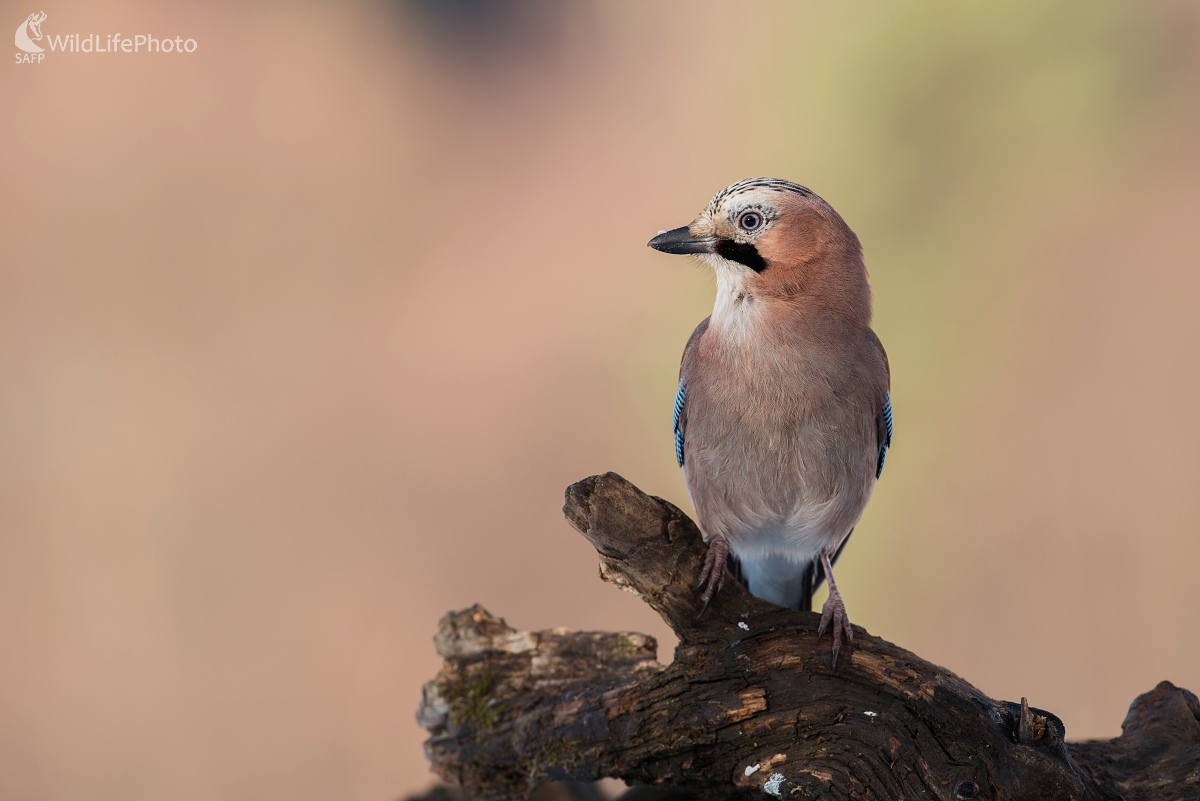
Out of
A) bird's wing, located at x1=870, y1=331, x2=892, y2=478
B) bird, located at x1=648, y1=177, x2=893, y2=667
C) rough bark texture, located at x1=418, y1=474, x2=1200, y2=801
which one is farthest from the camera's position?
bird's wing, located at x1=870, y1=331, x2=892, y2=478

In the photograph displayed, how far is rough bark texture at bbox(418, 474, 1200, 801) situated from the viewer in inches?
105

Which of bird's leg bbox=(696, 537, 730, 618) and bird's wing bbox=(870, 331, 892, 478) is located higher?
bird's wing bbox=(870, 331, 892, 478)

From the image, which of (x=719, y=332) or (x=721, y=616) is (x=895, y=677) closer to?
(x=721, y=616)

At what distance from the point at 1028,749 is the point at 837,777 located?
1.58 ft

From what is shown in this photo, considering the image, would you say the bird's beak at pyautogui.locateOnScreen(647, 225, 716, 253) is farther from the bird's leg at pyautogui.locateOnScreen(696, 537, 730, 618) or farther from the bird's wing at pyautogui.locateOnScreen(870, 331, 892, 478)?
the bird's leg at pyautogui.locateOnScreen(696, 537, 730, 618)

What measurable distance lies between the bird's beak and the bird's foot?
1.10 m

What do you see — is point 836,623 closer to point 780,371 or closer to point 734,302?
point 780,371

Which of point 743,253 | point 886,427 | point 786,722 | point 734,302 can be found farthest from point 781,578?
point 743,253

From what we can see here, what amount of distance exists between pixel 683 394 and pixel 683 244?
21.8 inches

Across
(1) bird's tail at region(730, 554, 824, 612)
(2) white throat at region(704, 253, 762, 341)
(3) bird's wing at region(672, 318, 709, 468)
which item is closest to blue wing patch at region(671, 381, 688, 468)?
(3) bird's wing at region(672, 318, 709, 468)

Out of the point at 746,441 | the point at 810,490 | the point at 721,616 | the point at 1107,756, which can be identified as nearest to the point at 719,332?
the point at 746,441

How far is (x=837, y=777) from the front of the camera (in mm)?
2723

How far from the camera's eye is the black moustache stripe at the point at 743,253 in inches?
123

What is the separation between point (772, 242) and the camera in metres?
3.11
